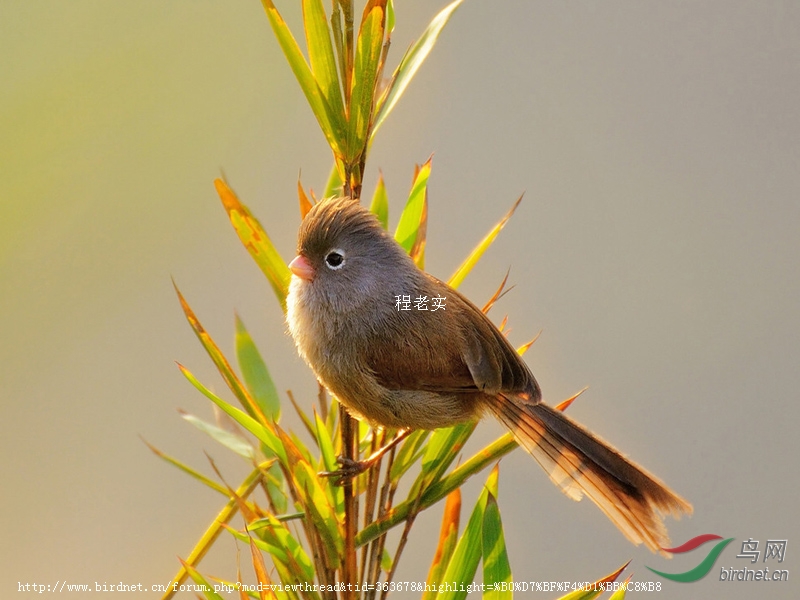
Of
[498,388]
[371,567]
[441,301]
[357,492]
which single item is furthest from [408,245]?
[371,567]

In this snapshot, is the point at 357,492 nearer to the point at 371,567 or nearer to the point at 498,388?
the point at 371,567

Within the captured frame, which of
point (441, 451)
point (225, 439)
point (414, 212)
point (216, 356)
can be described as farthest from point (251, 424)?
point (414, 212)

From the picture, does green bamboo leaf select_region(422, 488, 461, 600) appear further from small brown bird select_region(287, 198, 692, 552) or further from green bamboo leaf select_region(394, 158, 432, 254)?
green bamboo leaf select_region(394, 158, 432, 254)

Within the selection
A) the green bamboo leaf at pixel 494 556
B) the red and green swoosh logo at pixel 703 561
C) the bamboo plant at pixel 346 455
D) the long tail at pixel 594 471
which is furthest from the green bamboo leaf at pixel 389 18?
the red and green swoosh logo at pixel 703 561

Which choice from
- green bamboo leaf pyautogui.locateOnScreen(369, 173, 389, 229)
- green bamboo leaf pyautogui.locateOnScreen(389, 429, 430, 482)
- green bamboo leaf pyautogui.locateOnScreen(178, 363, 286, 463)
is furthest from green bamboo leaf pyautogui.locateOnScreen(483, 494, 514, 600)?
green bamboo leaf pyautogui.locateOnScreen(369, 173, 389, 229)

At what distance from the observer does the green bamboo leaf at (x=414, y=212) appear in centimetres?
120

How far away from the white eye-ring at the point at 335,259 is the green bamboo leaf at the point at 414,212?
4.4 inches

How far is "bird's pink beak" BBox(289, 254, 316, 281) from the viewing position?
3.90 feet

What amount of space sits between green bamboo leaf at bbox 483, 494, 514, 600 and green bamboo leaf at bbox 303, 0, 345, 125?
603 mm

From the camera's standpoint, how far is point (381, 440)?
4.24 ft

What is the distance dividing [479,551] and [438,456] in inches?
Result: 6.3

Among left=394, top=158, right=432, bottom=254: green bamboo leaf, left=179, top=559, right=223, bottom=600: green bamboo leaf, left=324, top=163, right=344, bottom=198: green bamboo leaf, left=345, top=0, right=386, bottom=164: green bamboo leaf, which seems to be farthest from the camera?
left=324, top=163, right=344, bottom=198: green bamboo leaf

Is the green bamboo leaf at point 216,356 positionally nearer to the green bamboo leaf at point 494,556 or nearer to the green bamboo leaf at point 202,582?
the green bamboo leaf at point 202,582

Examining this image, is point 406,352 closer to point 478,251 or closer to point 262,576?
point 478,251
